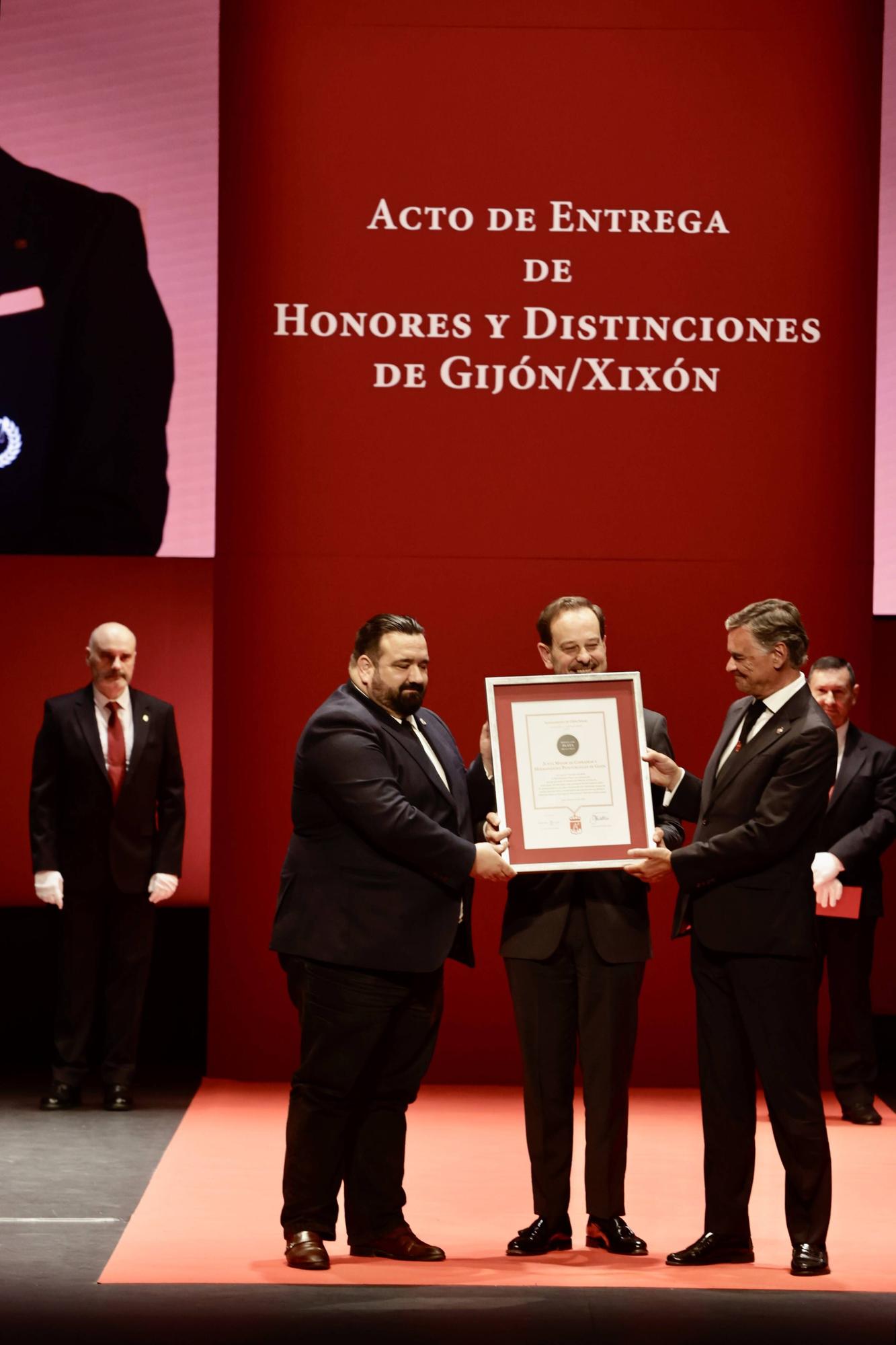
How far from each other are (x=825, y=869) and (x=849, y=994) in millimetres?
701

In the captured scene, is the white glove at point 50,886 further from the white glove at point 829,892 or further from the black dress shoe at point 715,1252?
the black dress shoe at point 715,1252

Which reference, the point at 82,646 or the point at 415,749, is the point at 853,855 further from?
the point at 82,646

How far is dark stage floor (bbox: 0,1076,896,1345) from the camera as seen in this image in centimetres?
358

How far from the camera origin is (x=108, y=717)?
6.32 metres

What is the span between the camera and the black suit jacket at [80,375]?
7.62 metres

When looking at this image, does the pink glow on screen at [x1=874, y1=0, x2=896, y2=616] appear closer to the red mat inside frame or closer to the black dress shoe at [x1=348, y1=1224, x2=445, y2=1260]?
the red mat inside frame

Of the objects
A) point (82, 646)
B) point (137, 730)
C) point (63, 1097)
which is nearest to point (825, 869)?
point (137, 730)

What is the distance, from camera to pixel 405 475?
6.40m

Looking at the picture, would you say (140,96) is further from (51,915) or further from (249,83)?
(51,915)

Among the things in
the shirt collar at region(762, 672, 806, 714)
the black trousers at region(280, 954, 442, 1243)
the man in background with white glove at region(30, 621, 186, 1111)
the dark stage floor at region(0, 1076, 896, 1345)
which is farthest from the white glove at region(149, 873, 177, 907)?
the shirt collar at region(762, 672, 806, 714)

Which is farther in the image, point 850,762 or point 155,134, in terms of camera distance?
point 155,134

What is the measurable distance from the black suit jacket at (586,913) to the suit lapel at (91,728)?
2.39m

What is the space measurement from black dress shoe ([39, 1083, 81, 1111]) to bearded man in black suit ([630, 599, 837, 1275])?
2.66 metres

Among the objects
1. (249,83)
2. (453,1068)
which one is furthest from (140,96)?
(453,1068)
